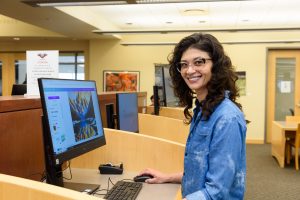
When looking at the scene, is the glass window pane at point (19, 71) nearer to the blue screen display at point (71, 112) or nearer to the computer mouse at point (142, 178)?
the blue screen display at point (71, 112)

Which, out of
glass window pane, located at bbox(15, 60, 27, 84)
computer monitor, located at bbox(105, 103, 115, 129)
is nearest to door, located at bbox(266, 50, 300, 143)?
glass window pane, located at bbox(15, 60, 27, 84)

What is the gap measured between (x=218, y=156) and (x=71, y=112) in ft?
2.16

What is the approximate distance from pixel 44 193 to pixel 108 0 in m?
3.15

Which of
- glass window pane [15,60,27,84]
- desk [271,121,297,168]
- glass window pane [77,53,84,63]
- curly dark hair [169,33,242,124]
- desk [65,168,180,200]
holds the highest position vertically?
glass window pane [77,53,84,63]

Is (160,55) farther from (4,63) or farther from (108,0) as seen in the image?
(108,0)

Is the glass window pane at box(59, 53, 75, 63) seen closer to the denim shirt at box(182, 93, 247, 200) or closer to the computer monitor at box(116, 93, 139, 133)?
the computer monitor at box(116, 93, 139, 133)

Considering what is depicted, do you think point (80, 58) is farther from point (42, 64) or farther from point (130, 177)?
point (130, 177)

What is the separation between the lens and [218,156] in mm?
1212

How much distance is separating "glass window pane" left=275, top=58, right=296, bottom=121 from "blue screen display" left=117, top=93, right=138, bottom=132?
6347 millimetres

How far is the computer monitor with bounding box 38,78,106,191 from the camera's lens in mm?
1332

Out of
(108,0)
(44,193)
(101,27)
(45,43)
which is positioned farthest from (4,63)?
(44,193)

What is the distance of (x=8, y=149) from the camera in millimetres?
1455

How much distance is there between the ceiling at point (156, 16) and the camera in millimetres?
5570

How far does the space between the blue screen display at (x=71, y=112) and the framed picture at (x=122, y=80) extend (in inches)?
268
